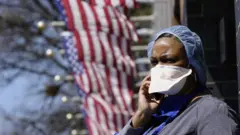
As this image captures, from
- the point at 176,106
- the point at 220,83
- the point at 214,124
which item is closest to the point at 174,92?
the point at 176,106

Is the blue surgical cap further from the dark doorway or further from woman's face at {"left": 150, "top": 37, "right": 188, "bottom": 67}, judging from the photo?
the dark doorway

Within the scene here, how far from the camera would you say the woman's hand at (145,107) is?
3.62 meters

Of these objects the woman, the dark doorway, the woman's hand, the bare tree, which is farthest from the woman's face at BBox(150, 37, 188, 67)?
the bare tree

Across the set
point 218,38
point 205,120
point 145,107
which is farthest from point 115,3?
point 205,120

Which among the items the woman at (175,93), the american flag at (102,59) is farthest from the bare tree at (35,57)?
the woman at (175,93)

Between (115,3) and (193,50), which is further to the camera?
(115,3)

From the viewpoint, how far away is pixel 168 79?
358 cm

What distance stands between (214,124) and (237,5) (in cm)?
134

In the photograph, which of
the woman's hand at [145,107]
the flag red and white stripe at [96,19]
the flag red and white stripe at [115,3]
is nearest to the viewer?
the woman's hand at [145,107]

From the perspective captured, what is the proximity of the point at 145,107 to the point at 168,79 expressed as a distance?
0.55 ft

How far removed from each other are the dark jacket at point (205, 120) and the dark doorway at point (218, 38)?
3375 millimetres

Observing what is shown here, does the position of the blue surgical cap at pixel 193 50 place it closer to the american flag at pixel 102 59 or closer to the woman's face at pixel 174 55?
the woman's face at pixel 174 55

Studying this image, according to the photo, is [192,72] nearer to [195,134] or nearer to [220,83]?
[195,134]

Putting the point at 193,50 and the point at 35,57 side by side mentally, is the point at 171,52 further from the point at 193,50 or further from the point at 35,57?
the point at 35,57
